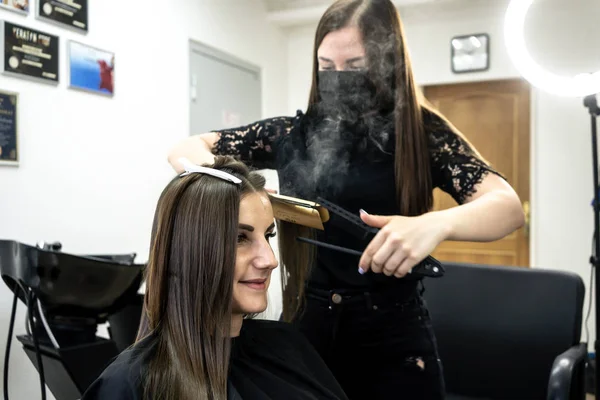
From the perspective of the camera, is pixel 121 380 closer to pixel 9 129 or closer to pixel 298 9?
pixel 9 129

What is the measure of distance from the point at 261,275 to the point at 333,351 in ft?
1.10

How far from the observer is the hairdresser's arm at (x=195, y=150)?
118 centimetres

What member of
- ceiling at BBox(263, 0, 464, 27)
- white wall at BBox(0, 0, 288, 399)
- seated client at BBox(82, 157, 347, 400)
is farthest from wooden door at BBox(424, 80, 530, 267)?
seated client at BBox(82, 157, 347, 400)

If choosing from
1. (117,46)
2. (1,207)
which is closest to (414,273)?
(1,207)

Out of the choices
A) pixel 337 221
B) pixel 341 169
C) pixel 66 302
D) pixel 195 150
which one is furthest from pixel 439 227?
pixel 66 302

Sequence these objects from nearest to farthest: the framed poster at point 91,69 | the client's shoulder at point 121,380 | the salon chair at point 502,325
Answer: the client's shoulder at point 121,380, the salon chair at point 502,325, the framed poster at point 91,69

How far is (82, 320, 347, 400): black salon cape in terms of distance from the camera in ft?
3.36

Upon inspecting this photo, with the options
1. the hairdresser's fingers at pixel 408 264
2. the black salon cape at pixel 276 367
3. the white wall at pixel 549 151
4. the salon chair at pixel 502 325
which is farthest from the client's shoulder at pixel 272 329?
the white wall at pixel 549 151

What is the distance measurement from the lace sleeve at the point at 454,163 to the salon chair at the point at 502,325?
818 mm

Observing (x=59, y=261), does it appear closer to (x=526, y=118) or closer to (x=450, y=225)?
(x=450, y=225)

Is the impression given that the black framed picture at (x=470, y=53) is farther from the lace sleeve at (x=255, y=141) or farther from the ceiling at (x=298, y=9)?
the lace sleeve at (x=255, y=141)

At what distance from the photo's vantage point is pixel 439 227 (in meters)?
0.97

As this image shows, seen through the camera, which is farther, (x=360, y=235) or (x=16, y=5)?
(x=16, y=5)

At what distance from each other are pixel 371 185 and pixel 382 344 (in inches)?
13.4
